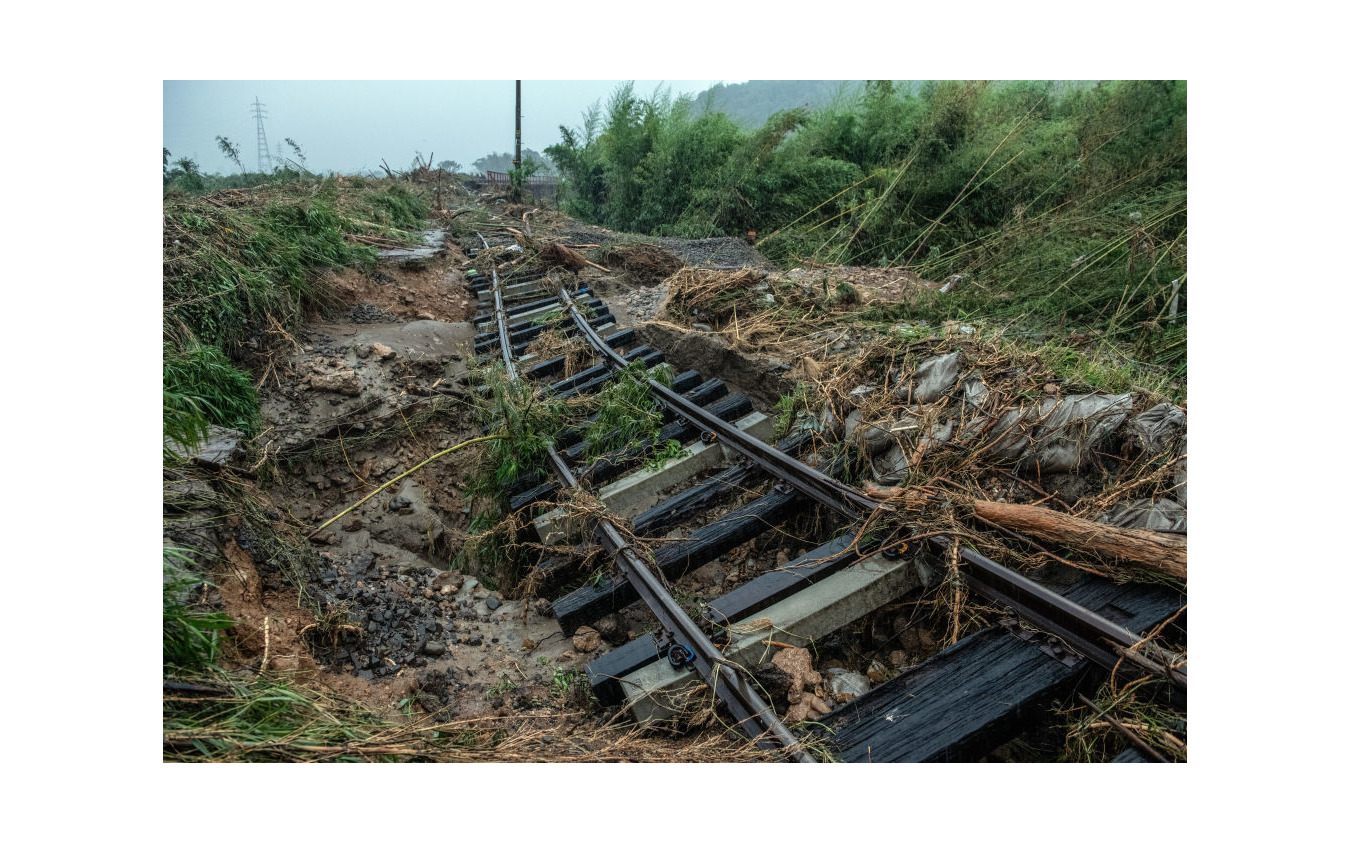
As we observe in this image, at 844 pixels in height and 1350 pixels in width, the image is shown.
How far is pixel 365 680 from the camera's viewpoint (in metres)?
3.00

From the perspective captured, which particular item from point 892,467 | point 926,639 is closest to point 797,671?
point 926,639

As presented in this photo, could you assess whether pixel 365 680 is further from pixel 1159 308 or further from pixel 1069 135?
pixel 1069 135

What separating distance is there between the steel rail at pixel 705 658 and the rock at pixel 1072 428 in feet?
5.90

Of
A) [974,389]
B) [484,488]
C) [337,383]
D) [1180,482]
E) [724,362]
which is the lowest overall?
[484,488]

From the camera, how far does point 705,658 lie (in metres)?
2.57

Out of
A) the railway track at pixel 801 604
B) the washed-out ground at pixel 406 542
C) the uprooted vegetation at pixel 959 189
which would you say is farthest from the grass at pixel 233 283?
the uprooted vegetation at pixel 959 189

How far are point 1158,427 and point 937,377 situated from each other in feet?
3.65

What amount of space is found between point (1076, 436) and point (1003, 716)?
1.62 meters

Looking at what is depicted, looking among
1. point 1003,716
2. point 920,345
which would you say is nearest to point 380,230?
point 920,345

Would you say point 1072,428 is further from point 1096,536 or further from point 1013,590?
point 1013,590

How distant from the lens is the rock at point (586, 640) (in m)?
3.16

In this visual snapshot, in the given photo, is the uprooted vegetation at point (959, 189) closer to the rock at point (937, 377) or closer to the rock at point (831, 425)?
the rock at point (937, 377)

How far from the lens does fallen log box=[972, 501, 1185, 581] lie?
2.40 meters

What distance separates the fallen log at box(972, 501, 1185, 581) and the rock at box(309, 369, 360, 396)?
4.64 metres
